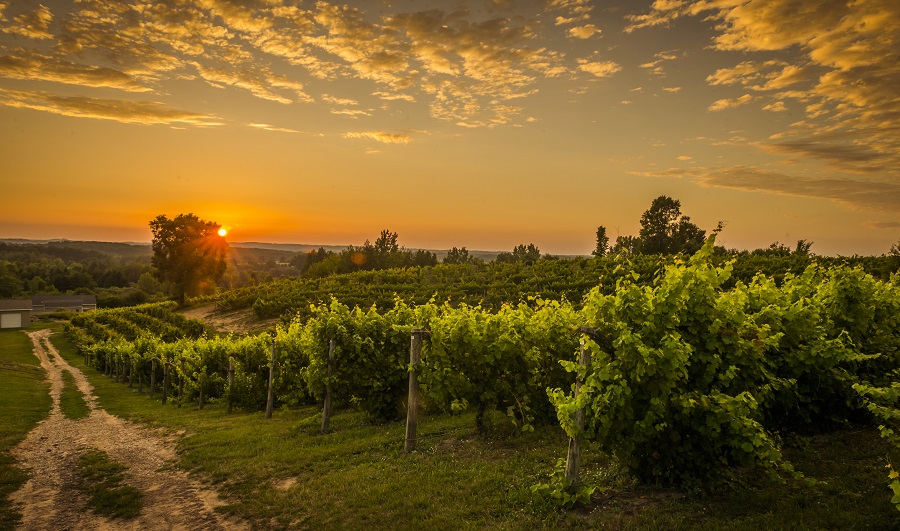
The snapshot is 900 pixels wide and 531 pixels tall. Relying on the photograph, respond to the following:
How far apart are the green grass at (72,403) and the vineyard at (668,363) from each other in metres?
11.8

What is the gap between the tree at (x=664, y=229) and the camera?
78.2 meters

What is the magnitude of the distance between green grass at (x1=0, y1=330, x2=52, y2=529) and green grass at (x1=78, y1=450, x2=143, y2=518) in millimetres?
1101

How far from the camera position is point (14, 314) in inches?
3364

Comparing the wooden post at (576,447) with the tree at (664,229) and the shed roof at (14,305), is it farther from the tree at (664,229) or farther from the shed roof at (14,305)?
the shed roof at (14,305)

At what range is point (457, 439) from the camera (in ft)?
36.4

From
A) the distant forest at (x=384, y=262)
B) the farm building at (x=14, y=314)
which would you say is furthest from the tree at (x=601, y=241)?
the farm building at (x=14, y=314)

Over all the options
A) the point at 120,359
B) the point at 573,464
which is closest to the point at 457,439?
the point at 573,464

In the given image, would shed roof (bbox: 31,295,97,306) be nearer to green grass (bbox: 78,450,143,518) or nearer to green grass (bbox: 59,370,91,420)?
green grass (bbox: 59,370,91,420)

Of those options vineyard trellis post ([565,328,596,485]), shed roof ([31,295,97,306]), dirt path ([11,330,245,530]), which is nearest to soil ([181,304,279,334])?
dirt path ([11,330,245,530])

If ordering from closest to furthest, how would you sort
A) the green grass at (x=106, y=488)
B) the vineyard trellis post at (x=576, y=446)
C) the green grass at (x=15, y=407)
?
the vineyard trellis post at (x=576, y=446) < the green grass at (x=106, y=488) < the green grass at (x=15, y=407)

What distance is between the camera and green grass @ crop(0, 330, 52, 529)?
9867mm

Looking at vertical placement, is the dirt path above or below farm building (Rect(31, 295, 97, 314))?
above

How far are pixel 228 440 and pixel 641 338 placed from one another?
11324mm

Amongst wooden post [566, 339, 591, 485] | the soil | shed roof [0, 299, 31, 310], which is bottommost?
shed roof [0, 299, 31, 310]
